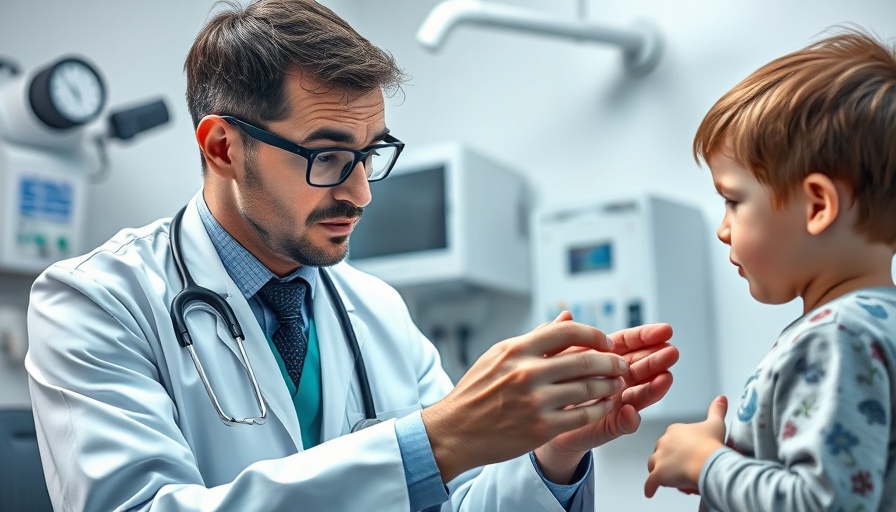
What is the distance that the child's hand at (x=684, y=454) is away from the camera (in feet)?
2.75

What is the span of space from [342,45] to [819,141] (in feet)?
2.30

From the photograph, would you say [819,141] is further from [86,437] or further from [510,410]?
[86,437]

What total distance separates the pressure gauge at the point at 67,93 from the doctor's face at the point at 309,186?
1.09 m

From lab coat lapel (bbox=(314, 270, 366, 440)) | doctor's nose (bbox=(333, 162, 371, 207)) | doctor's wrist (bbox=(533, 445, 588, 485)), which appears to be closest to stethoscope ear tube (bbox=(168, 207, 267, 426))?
lab coat lapel (bbox=(314, 270, 366, 440))

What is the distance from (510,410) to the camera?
0.92 meters

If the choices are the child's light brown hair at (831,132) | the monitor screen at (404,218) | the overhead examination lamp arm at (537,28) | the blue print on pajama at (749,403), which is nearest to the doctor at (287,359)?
the blue print on pajama at (749,403)

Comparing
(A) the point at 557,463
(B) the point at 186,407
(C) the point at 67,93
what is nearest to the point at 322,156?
(B) the point at 186,407

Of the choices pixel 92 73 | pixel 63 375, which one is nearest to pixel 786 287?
pixel 63 375

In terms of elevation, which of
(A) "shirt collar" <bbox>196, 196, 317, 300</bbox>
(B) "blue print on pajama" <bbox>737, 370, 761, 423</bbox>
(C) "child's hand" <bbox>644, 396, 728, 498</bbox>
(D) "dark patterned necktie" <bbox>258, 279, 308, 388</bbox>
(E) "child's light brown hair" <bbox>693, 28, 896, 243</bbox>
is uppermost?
(E) "child's light brown hair" <bbox>693, 28, 896, 243</bbox>

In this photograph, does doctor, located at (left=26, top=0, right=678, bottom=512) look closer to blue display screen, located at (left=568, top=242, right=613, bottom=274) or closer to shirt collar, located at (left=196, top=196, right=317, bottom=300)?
shirt collar, located at (left=196, top=196, right=317, bottom=300)

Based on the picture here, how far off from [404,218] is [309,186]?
4.53 ft

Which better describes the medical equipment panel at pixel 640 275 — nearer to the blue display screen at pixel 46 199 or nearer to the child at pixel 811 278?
the blue display screen at pixel 46 199

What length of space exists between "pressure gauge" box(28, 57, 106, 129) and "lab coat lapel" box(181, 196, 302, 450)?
3.35 feet

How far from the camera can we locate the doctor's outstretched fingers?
2.99 ft
